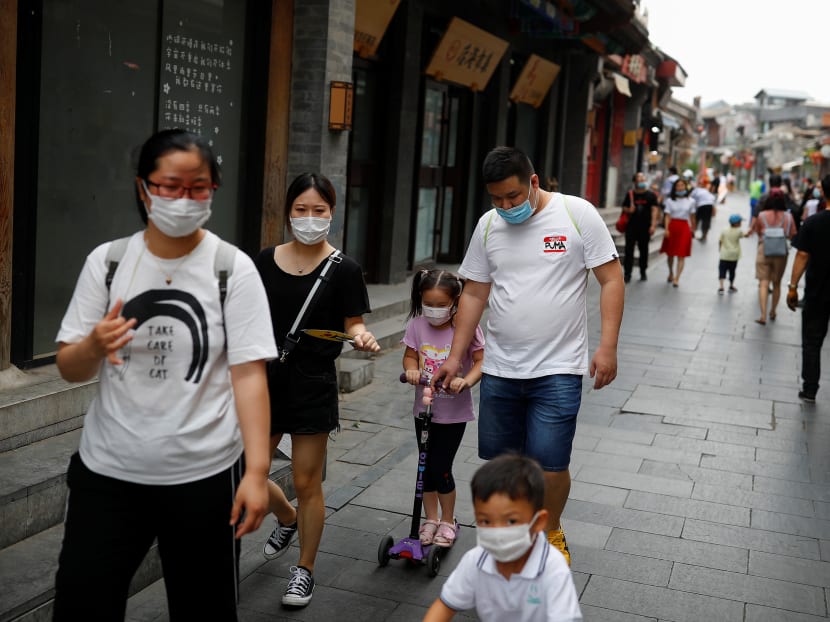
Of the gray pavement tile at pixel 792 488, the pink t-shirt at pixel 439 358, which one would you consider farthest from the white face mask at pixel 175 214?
the gray pavement tile at pixel 792 488

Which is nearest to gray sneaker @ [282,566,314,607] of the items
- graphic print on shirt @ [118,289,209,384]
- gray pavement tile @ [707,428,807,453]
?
→ graphic print on shirt @ [118,289,209,384]

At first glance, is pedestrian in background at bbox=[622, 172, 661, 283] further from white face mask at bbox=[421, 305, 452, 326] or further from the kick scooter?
the kick scooter

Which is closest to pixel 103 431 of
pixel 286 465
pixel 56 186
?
pixel 286 465

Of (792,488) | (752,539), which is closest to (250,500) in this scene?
(752,539)

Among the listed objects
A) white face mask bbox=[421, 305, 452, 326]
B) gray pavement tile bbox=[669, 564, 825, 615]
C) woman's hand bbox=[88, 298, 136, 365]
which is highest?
woman's hand bbox=[88, 298, 136, 365]

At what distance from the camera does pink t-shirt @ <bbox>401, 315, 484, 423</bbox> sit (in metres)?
5.00

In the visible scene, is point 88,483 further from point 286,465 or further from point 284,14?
point 284,14

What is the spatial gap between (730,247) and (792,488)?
1082 cm

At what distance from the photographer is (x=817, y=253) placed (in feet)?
29.7

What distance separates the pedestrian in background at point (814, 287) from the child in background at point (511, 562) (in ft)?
22.2

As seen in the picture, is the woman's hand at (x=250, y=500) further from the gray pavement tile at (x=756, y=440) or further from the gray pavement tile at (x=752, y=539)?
the gray pavement tile at (x=756, y=440)

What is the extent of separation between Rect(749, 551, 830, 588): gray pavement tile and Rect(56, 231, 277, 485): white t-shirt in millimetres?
3286

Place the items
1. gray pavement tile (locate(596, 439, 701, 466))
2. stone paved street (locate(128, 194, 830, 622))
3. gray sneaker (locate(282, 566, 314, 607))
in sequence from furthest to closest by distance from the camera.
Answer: gray pavement tile (locate(596, 439, 701, 466)), stone paved street (locate(128, 194, 830, 622)), gray sneaker (locate(282, 566, 314, 607))

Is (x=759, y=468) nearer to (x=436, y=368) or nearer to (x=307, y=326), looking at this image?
(x=436, y=368)
